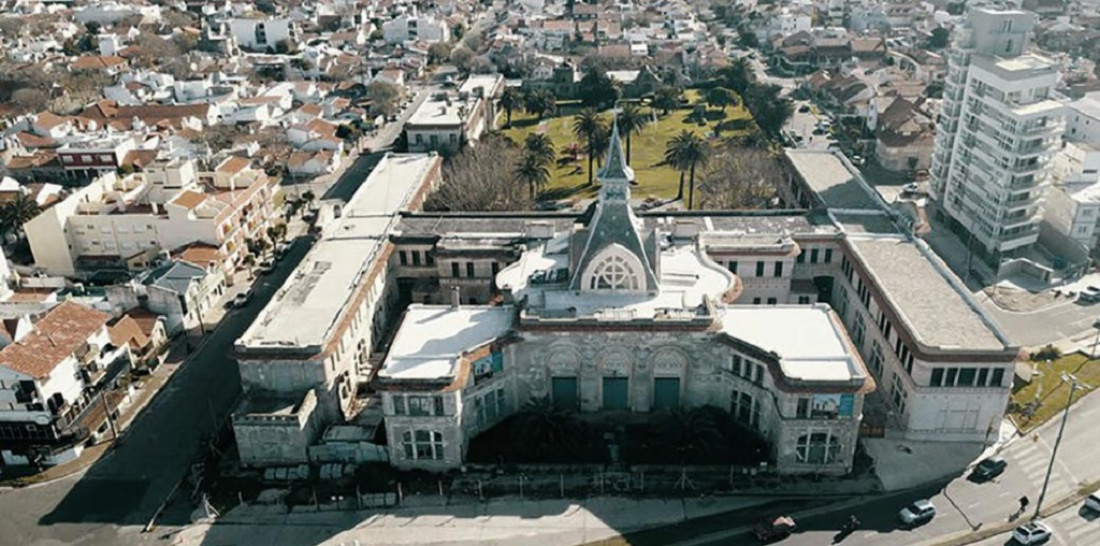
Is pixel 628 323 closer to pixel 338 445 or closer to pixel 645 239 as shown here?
pixel 645 239

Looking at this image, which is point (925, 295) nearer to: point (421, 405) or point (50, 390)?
point (421, 405)

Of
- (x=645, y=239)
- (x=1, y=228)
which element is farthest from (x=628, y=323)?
(x=1, y=228)

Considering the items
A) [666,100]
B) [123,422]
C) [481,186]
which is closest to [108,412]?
[123,422]

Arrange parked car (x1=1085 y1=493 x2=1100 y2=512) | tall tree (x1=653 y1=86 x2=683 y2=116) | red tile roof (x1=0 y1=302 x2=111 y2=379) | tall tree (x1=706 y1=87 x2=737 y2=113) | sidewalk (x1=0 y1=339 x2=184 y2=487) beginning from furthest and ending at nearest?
tall tree (x1=653 y1=86 x2=683 y2=116), tall tree (x1=706 y1=87 x2=737 y2=113), red tile roof (x1=0 y1=302 x2=111 y2=379), sidewalk (x1=0 y1=339 x2=184 y2=487), parked car (x1=1085 y1=493 x2=1100 y2=512)

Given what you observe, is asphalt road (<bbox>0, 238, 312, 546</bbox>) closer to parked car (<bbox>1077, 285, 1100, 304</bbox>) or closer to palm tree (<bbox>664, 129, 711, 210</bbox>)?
palm tree (<bbox>664, 129, 711, 210</bbox>)

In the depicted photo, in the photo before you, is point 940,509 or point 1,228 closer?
point 940,509

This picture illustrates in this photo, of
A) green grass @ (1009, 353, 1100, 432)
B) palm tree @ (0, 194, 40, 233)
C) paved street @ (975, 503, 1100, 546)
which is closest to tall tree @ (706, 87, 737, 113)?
green grass @ (1009, 353, 1100, 432)
